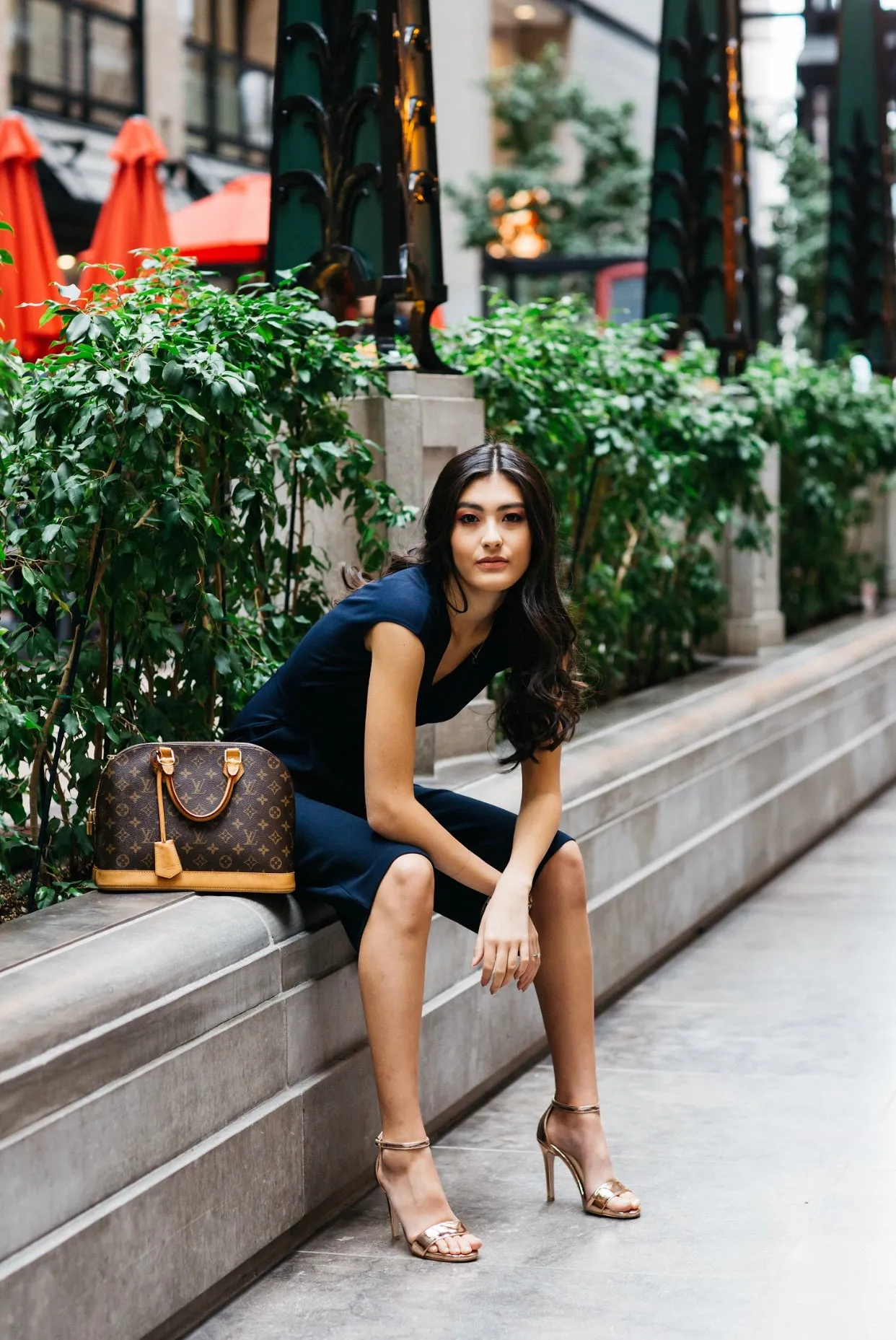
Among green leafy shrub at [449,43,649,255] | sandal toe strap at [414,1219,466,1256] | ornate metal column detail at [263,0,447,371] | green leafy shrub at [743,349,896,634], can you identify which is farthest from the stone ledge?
green leafy shrub at [449,43,649,255]

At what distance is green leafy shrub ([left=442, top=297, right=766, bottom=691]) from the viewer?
6.39 m

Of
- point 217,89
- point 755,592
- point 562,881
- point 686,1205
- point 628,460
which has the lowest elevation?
point 686,1205

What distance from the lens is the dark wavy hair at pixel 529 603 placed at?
3.76 meters

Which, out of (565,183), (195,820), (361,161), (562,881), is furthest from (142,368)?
(565,183)

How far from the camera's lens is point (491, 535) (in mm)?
3695

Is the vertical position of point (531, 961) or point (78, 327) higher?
point (78, 327)

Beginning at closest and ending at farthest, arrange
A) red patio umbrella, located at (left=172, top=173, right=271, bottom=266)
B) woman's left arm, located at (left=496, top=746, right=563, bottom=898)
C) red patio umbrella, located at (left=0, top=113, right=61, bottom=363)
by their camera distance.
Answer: woman's left arm, located at (left=496, top=746, right=563, bottom=898) < red patio umbrella, located at (left=0, top=113, right=61, bottom=363) < red patio umbrella, located at (left=172, top=173, right=271, bottom=266)

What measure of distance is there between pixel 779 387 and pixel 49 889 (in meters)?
5.98

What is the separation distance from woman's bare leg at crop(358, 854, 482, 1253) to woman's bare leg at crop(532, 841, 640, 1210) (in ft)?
1.18

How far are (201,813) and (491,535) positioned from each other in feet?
2.64

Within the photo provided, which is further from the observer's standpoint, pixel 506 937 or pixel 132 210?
pixel 132 210

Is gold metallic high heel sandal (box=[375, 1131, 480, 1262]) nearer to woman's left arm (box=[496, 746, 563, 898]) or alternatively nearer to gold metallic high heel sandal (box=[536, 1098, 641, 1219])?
gold metallic high heel sandal (box=[536, 1098, 641, 1219])

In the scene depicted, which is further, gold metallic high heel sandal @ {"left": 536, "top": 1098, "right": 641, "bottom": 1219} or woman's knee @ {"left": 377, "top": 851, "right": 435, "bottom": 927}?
gold metallic high heel sandal @ {"left": 536, "top": 1098, "right": 641, "bottom": 1219}

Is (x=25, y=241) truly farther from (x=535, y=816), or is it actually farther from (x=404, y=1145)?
(x=404, y=1145)
